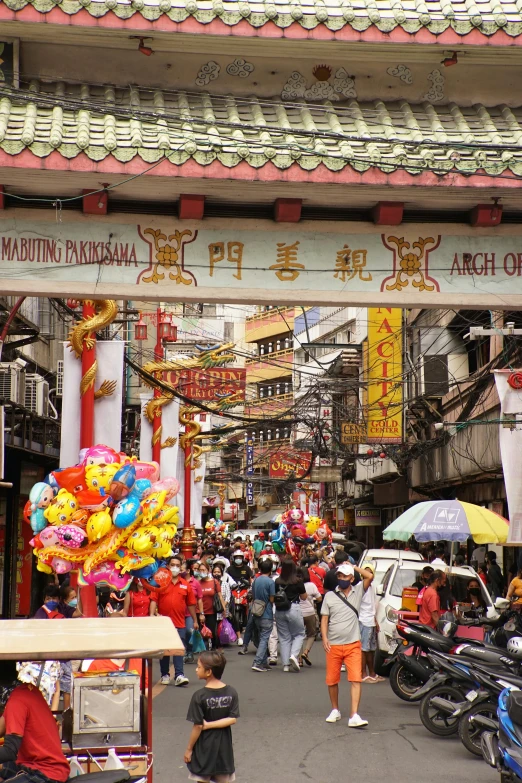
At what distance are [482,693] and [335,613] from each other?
2.10 m

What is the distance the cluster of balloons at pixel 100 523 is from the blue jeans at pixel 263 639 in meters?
6.45

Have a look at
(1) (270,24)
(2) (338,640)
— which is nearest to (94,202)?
(1) (270,24)

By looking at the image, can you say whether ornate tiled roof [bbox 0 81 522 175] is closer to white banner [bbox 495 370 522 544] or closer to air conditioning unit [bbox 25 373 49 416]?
white banner [bbox 495 370 522 544]

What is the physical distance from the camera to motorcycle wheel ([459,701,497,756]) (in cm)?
1017

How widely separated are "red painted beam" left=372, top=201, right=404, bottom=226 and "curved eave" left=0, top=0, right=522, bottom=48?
1903 mm

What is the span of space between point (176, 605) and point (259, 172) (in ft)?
25.6

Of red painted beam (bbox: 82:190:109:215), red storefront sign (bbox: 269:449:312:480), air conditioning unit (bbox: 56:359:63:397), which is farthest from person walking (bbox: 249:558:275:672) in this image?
red storefront sign (bbox: 269:449:312:480)

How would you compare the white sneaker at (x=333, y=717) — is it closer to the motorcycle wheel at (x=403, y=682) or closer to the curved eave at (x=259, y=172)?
the motorcycle wheel at (x=403, y=682)

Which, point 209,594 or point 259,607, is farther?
point 209,594

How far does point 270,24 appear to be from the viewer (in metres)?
10.7

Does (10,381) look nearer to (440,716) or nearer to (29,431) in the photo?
(29,431)

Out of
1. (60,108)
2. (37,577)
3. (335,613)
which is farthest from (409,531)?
(37,577)

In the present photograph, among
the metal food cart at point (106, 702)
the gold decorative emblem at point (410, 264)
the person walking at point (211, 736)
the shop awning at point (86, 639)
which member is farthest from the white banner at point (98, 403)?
the person walking at point (211, 736)

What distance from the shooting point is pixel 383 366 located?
2780 cm
